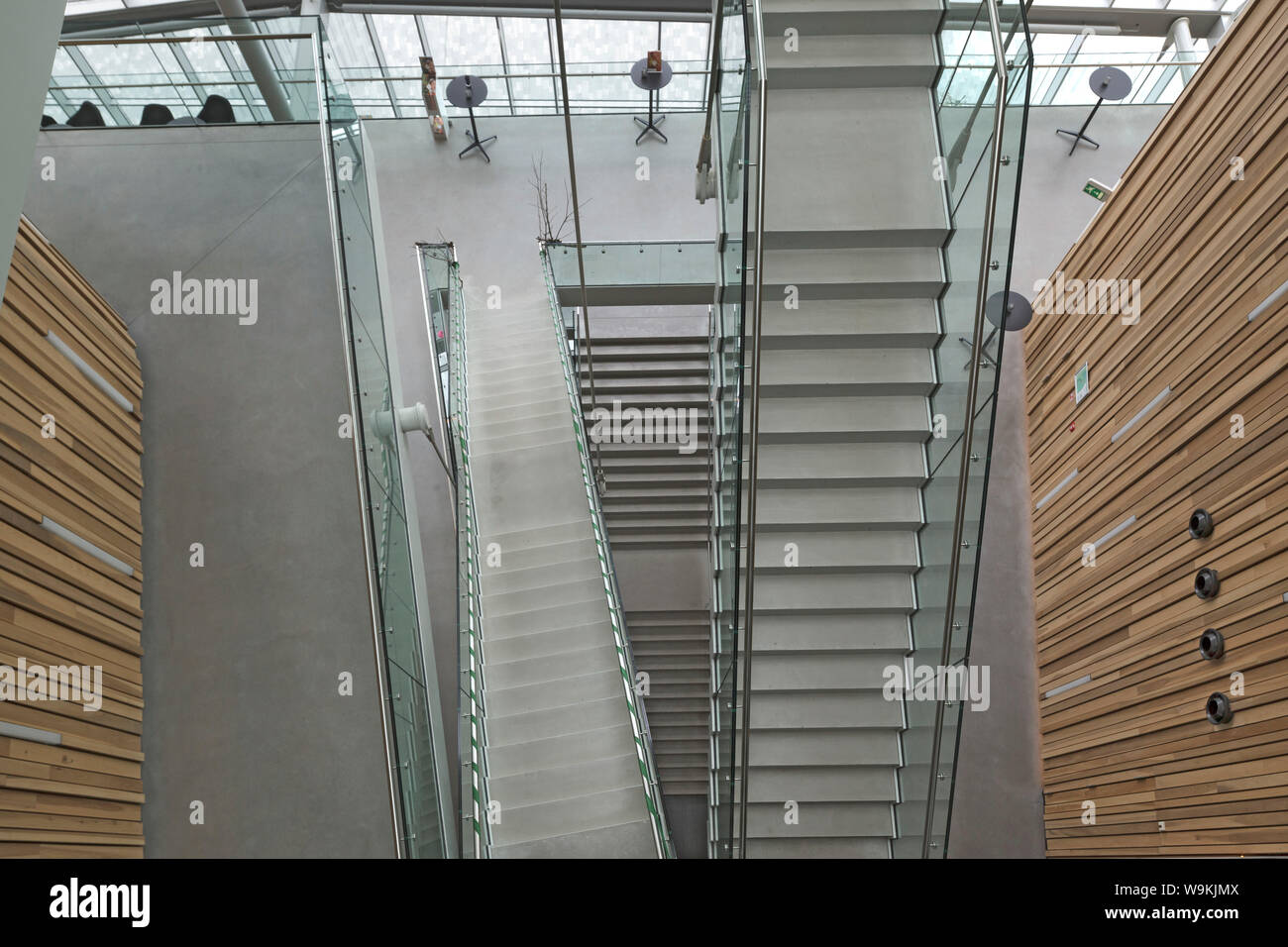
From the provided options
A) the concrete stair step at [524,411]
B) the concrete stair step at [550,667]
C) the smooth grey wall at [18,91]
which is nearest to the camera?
the smooth grey wall at [18,91]

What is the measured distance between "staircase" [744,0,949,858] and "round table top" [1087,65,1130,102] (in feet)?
24.9

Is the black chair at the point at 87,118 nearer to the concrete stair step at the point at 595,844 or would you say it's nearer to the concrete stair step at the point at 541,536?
the concrete stair step at the point at 541,536

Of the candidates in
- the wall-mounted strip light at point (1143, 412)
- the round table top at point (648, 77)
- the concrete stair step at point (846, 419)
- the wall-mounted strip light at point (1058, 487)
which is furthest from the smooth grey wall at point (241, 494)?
the round table top at point (648, 77)

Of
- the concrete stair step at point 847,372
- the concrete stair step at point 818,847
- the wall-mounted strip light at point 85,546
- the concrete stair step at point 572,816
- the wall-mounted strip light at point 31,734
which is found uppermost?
the concrete stair step at point 847,372

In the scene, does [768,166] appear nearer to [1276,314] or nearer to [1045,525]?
[1276,314]

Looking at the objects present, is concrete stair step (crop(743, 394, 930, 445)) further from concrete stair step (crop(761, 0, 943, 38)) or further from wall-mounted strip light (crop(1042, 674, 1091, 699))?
wall-mounted strip light (crop(1042, 674, 1091, 699))

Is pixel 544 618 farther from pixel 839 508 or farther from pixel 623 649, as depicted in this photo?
pixel 839 508

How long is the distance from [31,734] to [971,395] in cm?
561

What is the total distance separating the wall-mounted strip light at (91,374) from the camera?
5793 mm

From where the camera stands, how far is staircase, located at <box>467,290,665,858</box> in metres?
5.47

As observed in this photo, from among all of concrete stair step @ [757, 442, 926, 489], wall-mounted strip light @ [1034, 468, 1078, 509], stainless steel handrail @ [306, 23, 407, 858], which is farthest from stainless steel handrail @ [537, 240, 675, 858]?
wall-mounted strip light @ [1034, 468, 1078, 509]

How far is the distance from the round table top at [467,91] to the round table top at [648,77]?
224 centimetres

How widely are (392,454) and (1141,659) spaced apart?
5.84 metres

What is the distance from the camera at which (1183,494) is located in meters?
6.23
